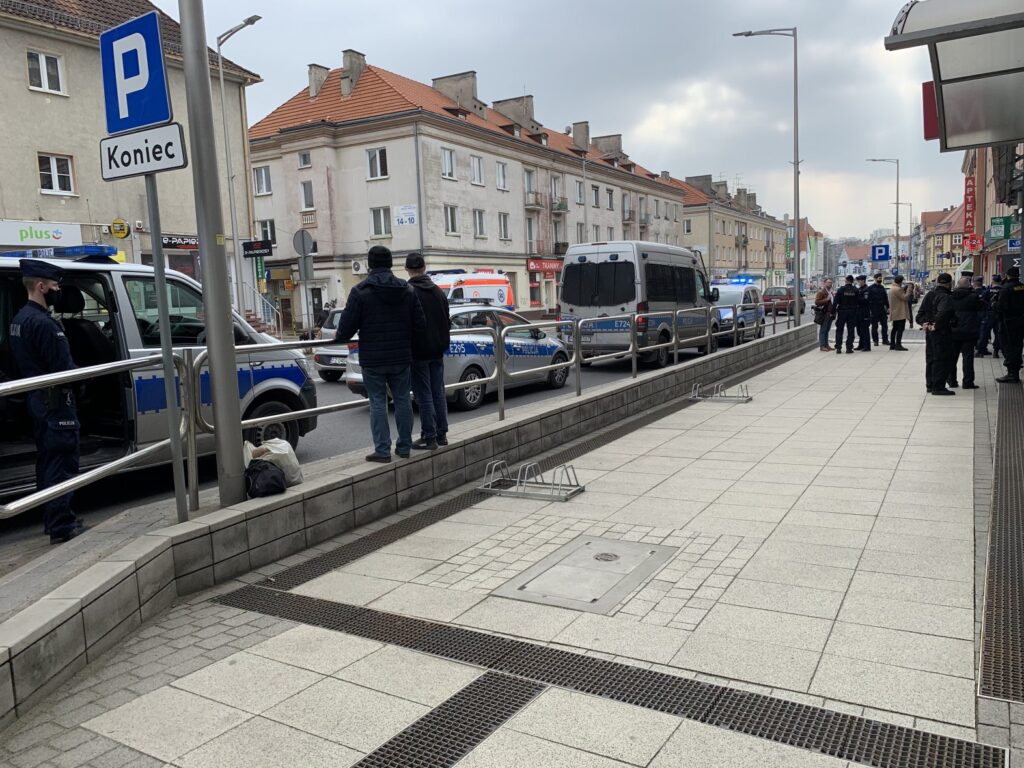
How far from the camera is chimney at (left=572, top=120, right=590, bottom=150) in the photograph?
2391 inches

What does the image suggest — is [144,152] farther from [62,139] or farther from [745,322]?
[62,139]

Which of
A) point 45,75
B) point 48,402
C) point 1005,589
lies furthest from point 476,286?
point 1005,589

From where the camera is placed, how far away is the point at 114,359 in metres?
6.63

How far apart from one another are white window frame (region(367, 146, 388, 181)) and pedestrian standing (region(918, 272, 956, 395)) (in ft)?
105

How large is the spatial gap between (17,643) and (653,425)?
771 centimetres

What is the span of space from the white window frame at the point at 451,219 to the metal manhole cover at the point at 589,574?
1458 inches

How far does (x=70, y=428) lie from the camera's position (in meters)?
4.88

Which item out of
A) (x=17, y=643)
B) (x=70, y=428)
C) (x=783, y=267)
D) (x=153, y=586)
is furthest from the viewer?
(x=783, y=267)

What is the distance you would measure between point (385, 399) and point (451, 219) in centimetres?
3685

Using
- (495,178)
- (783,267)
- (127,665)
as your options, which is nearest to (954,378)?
(127,665)

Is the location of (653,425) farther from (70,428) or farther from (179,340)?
(70,428)

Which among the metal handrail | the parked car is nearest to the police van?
the metal handrail

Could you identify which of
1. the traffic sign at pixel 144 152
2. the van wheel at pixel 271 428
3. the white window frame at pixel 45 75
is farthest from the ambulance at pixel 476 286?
the traffic sign at pixel 144 152

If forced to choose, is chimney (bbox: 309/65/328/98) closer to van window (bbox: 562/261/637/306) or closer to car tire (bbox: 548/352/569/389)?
van window (bbox: 562/261/637/306)
